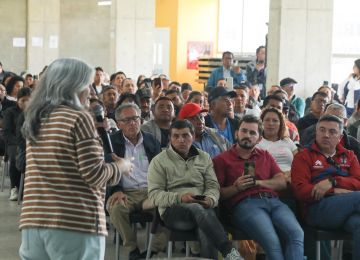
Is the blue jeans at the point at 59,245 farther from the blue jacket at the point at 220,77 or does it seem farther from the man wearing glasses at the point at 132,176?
the blue jacket at the point at 220,77

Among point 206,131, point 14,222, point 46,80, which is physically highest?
point 46,80

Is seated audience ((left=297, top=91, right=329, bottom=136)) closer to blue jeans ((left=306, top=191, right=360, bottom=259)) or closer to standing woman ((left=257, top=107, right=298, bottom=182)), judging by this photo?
standing woman ((left=257, top=107, right=298, bottom=182))

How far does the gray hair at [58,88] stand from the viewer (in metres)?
3.95

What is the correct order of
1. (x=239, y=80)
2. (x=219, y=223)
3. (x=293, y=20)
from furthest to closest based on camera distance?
(x=239, y=80) → (x=293, y=20) → (x=219, y=223)

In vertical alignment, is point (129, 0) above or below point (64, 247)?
above

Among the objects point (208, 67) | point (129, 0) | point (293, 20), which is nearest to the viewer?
point (293, 20)

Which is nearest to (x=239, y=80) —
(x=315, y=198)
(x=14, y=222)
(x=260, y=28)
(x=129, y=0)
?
(x=129, y=0)

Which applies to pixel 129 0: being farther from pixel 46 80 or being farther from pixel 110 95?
pixel 46 80

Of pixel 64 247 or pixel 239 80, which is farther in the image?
pixel 239 80

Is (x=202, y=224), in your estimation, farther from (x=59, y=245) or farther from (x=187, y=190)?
(x=59, y=245)

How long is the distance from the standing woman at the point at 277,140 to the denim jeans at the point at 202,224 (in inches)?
50.6

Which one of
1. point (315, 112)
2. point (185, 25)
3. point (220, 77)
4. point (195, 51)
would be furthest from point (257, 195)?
point (195, 51)

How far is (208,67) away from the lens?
27.4 metres

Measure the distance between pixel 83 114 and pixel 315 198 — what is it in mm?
2840
